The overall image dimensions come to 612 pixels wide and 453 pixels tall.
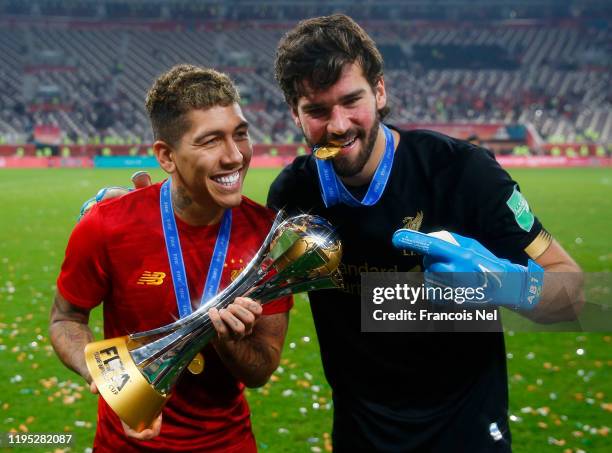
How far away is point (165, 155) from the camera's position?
2949mm

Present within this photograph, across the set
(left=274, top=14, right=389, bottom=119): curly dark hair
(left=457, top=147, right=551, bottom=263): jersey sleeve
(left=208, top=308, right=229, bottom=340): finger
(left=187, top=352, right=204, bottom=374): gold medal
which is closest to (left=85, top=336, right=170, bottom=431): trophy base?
(left=187, top=352, right=204, bottom=374): gold medal

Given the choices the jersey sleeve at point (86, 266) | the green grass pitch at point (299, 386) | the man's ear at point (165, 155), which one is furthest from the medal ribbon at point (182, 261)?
the green grass pitch at point (299, 386)

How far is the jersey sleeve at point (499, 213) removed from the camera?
2.69 m

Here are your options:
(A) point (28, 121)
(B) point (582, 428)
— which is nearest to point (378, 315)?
(B) point (582, 428)

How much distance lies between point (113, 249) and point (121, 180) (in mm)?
22761

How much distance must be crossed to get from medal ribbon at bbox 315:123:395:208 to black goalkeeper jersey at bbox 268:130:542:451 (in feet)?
0.11

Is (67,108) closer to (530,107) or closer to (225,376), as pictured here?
(530,107)

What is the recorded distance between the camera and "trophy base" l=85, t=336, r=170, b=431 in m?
2.40

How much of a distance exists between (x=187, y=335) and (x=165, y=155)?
840 mm

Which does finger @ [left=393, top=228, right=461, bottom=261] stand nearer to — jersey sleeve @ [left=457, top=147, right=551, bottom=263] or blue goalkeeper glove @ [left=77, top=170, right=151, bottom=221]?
jersey sleeve @ [left=457, top=147, right=551, bottom=263]

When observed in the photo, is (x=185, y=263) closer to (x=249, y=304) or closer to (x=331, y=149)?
(x=249, y=304)

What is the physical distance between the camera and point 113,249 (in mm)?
2854

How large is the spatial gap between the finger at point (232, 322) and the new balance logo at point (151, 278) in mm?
553

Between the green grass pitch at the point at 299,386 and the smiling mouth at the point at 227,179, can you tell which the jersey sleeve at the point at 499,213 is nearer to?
the smiling mouth at the point at 227,179
